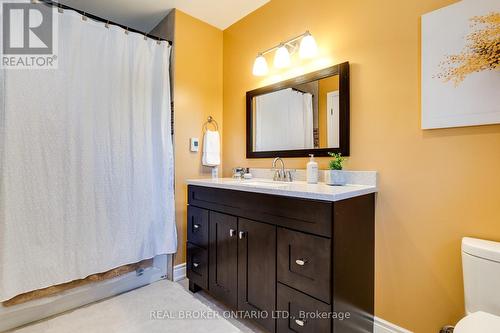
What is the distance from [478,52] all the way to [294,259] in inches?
51.3

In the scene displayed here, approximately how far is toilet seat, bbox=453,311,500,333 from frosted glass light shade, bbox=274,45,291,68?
1.78 m

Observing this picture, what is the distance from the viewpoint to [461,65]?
1.14 meters

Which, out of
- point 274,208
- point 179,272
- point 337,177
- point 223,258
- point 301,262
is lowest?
point 179,272

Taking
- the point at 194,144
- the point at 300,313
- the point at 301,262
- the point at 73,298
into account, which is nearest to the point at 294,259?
the point at 301,262

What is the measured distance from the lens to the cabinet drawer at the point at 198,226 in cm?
180

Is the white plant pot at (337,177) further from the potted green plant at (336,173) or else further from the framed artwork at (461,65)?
the framed artwork at (461,65)

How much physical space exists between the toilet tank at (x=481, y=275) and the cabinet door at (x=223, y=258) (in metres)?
1.15

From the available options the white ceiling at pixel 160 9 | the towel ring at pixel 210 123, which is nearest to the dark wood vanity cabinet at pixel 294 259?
the towel ring at pixel 210 123

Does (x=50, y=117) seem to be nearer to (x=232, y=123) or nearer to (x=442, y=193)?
(x=232, y=123)

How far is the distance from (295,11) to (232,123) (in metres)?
1.09

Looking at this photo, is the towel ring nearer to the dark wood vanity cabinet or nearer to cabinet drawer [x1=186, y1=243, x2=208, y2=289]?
the dark wood vanity cabinet

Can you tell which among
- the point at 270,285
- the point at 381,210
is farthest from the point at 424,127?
the point at 270,285

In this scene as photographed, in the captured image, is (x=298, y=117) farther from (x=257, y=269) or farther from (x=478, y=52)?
(x=257, y=269)

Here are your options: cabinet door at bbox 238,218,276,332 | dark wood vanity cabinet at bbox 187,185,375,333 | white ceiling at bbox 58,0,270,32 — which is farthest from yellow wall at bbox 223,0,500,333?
white ceiling at bbox 58,0,270,32
